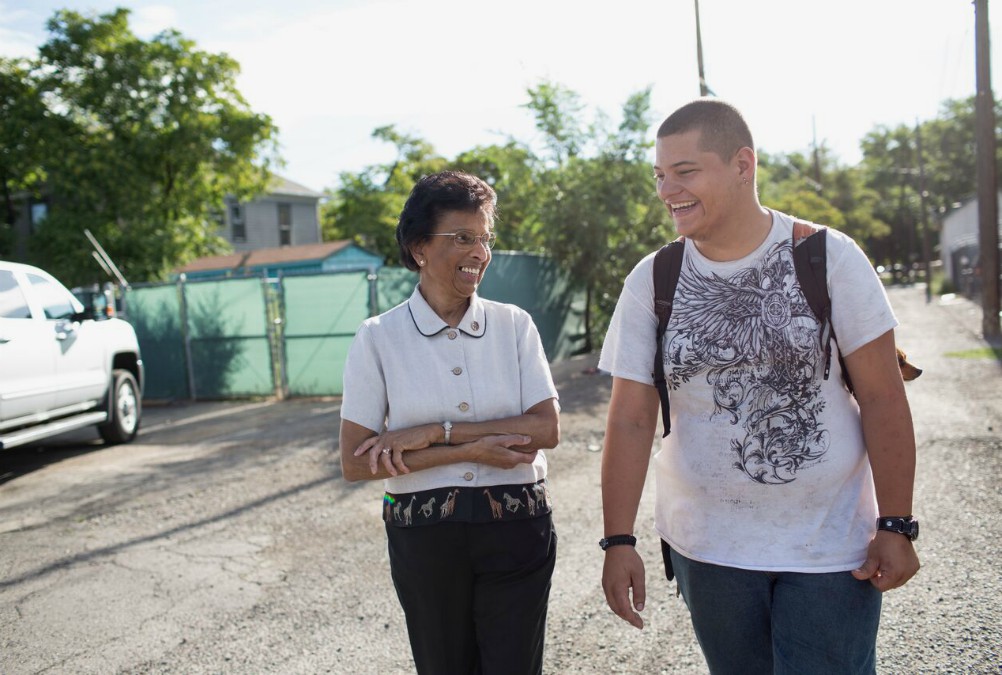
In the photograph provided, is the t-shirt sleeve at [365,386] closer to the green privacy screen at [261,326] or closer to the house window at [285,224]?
the green privacy screen at [261,326]

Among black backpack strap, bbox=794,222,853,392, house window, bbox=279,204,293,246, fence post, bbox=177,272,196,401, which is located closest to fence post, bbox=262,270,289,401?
fence post, bbox=177,272,196,401

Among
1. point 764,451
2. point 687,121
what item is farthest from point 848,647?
point 687,121

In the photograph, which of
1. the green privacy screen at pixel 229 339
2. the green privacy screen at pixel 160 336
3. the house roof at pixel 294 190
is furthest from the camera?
the house roof at pixel 294 190

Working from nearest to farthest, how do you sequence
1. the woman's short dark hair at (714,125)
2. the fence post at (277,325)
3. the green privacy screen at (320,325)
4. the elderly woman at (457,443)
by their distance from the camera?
the woman's short dark hair at (714,125), the elderly woman at (457,443), the green privacy screen at (320,325), the fence post at (277,325)

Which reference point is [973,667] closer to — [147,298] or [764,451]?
[764,451]

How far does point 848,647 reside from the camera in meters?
1.99

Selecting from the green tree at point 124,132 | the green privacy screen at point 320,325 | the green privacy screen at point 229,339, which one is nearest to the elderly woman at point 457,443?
the green privacy screen at point 320,325

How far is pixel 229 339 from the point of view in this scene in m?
14.1

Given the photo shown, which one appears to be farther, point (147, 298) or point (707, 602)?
point (147, 298)

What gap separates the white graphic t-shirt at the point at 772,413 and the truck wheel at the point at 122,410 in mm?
9151

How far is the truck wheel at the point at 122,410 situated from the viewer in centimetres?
981

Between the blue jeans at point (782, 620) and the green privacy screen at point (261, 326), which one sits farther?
the green privacy screen at point (261, 326)

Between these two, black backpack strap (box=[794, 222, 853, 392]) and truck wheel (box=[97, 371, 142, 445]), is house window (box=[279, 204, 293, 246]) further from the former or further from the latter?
black backpack strap (box=[794, 222, 853, 392])

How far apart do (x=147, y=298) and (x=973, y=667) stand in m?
14.3
